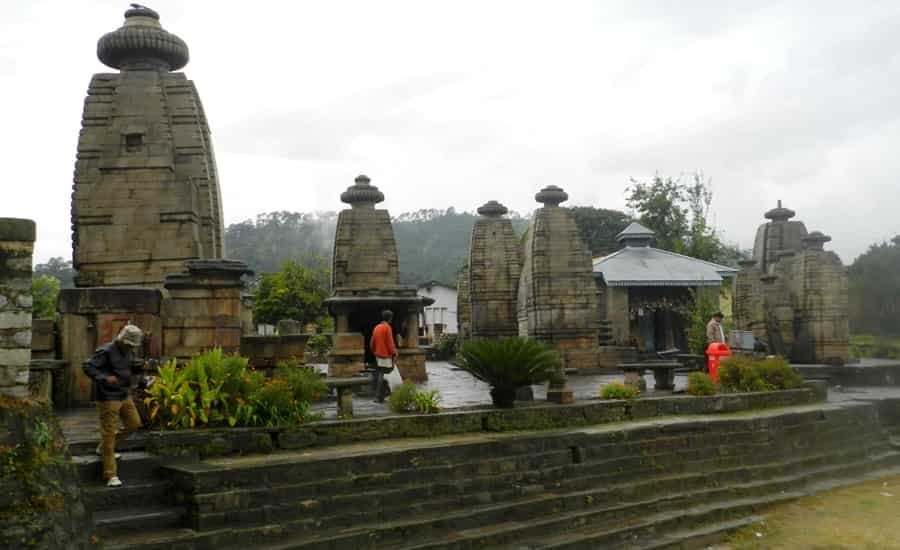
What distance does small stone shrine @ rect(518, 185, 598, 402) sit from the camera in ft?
61.6

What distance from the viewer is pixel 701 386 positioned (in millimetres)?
12219

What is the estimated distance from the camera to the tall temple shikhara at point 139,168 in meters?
12.1

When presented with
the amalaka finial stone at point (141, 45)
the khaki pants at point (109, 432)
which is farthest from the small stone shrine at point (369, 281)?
the khaki pants at point (109, 432)

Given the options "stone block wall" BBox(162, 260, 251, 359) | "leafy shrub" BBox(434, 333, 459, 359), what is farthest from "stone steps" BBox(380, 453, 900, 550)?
"leafy shrub" BBox(434, 333, 459, 359)

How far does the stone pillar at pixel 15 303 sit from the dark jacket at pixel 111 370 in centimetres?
53

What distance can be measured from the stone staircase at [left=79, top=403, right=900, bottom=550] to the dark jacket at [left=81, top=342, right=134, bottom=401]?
2.28ft

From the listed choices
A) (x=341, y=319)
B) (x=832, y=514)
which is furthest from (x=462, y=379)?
(x=832, y=514)

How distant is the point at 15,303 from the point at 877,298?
1459 inches

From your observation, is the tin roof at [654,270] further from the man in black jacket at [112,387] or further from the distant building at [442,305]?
the man in black jacket at [112,387]

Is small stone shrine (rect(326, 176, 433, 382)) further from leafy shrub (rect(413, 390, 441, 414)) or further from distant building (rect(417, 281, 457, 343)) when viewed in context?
distant building (rect(417, 281, 457, 343))

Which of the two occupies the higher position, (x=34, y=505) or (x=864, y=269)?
(x=864, y=269)

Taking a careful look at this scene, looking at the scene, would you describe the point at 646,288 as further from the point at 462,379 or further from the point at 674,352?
the point at 462,379

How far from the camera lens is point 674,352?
72.5 ft

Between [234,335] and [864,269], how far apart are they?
36698mm
